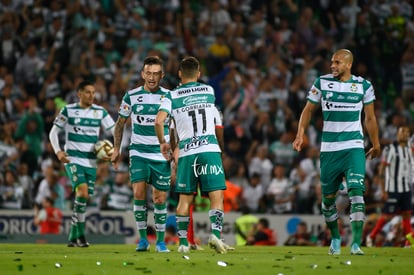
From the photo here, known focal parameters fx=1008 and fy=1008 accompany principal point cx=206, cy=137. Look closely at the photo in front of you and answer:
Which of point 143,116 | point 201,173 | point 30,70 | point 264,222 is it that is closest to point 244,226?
point 264,222

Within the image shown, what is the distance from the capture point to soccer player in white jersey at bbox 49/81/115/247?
17.4 metres

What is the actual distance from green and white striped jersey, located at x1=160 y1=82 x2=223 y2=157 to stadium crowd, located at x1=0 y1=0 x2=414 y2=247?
32.7ft

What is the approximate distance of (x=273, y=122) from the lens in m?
26.4

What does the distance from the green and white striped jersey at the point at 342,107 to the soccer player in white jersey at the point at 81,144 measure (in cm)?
518

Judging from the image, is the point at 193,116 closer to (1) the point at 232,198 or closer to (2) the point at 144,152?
(2) the point at 144,152

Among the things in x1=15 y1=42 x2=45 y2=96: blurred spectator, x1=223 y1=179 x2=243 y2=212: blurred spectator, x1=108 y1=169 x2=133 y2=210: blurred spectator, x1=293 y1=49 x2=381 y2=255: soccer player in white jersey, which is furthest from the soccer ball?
x1=15 y1=42 x2=45 y2=96: blurred spectator

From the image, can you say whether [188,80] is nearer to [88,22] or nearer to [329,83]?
[329,83]

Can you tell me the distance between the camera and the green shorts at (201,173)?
1343 centimetres

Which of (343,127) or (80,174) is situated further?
(80,174)

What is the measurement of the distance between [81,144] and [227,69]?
408 inches

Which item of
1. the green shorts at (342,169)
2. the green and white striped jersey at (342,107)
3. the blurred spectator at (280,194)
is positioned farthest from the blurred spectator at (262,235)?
the green and white striped jersey at (342,107)

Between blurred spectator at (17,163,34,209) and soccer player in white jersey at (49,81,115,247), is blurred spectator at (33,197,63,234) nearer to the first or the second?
blurred spectator at (17,163,34,209)

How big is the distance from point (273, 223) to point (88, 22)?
8.28 meters

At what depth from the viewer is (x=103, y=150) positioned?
17.5 metres
